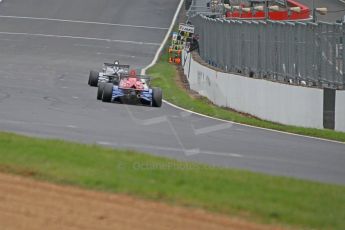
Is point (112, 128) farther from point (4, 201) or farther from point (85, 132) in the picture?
point (4, 201)

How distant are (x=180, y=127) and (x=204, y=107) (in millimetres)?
5828

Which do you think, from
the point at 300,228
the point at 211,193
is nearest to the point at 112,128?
the point at 211,193

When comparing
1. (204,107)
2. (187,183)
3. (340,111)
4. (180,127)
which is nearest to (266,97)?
(204,107)

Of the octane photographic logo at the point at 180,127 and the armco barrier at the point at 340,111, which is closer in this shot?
the octane photographic logo at the point at 180,127

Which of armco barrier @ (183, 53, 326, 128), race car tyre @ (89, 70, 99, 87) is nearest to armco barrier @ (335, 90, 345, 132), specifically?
armco barrier @ (183, 53, 326, 128)

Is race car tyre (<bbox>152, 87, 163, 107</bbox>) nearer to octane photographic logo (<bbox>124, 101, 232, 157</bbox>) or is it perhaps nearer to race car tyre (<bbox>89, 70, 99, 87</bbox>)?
octane photographic logo (<bbox>124, 101, 232, 157</bbox>)

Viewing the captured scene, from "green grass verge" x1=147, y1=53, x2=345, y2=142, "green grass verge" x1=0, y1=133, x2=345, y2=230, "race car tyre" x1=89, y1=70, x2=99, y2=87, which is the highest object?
"green grass verge" x1=0, y1=133, x2=345, y2=230

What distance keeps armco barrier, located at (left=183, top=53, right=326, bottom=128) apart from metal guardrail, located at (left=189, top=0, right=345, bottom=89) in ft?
2.44

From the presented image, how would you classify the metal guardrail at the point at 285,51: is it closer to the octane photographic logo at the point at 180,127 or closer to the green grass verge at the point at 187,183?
the octane photographic logo at the point at 180,127

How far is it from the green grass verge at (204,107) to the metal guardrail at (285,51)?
1.72 metres

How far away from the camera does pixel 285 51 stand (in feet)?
83.1

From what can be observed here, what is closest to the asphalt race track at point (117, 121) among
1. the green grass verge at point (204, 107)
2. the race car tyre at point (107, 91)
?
the race car tyre at point (107, 91)

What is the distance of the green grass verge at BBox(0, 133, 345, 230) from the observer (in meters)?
8.94

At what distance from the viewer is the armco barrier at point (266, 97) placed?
22.1 meters
